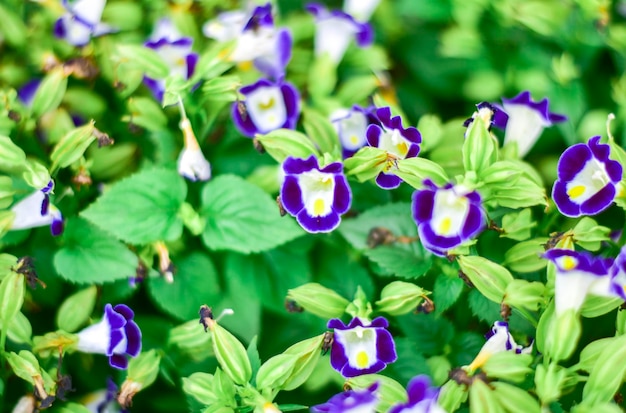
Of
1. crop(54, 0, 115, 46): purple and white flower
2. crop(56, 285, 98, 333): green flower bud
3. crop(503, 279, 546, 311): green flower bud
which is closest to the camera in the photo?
crop(503, 279, 546, 311): green flower bud

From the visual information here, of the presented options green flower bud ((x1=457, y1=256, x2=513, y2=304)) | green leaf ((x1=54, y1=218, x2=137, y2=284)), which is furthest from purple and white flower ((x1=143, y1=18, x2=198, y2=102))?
green flower bud ((x1=457, y1=256, x2=513, y2=304))

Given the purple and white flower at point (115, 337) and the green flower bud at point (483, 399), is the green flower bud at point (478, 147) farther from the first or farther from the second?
the purple and white flower at point (115, 337)

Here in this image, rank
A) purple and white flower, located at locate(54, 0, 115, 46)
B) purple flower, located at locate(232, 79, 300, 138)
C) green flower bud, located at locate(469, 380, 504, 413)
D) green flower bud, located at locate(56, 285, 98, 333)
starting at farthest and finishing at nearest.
A: purple and white flower, located at locate(54, 0, 115, 46) → purple flower, located at locate(232, 79, 300, 138) → green flower bud, located at locate(56, 285, 98, 333) → green flower bud, located at locate(469, 380, 504, 413)

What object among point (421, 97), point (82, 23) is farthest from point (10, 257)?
point (421, 97)

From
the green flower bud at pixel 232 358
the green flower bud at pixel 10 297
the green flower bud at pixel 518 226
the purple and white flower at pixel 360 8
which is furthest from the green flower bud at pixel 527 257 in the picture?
the green flower bud at pixel 10 297

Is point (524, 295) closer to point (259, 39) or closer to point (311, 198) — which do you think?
point (311, 198)

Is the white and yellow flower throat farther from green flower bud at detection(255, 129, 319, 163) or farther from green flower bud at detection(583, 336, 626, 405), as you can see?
green flower bud at detection(583, 336, 626, 405)

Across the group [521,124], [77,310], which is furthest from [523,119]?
[77,310]
